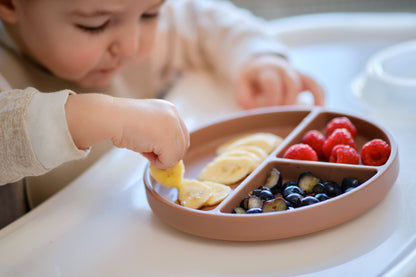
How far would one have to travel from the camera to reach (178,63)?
1341 millimetres

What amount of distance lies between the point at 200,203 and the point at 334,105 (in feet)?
1.61

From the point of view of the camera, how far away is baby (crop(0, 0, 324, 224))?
0.58 metres

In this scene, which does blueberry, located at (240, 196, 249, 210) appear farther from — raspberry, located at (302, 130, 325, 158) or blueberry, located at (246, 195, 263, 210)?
raspberry, located at (302, 130, 325, 158)

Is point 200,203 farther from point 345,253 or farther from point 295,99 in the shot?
point 295,99

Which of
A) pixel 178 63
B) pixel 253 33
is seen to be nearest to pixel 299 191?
pixel 253 33

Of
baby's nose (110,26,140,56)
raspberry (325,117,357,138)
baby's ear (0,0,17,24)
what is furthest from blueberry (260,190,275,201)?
baby's ear (0,0,17,24)

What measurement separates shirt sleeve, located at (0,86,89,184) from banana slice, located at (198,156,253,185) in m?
0.21

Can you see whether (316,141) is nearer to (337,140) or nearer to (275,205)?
(337,140)

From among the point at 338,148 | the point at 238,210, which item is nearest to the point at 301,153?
the point at 338,148

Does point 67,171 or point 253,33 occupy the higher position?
point 253,33

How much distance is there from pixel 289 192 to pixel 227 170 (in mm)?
123

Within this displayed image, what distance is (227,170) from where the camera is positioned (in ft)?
2.29

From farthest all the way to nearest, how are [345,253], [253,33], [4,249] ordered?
[253,33]
[4,249]
[345,253]

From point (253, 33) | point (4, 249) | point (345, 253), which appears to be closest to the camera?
point (345, 253)
